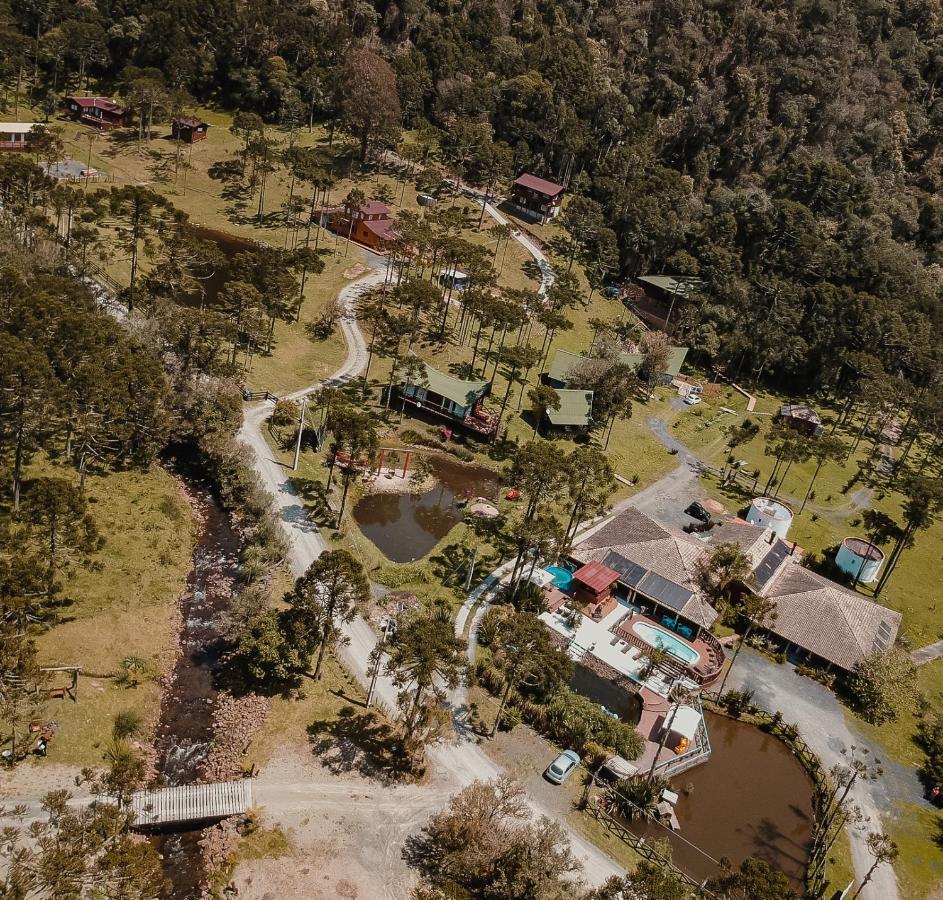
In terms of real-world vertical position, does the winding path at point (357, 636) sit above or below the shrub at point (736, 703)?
below

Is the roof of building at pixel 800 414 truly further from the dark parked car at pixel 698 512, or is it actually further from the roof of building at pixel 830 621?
the roof of building at pixel 830 621

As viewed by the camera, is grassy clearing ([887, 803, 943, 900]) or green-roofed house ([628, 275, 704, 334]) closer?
grassy clearing ([887, 803, 943, 900])

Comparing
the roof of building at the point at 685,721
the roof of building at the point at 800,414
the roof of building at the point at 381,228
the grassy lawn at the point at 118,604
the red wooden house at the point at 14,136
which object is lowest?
the grassy lawn at the point at 118,604

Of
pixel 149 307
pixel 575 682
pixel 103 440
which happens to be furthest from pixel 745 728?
pixel 149 307

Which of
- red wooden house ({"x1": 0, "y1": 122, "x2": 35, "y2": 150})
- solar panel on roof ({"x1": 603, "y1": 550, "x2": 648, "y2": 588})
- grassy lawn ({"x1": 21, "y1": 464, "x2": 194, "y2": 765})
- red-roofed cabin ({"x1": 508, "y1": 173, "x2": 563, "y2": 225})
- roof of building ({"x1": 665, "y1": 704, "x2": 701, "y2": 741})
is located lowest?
grassy lawn ({"x1": 21, "y1": 464, "x2": 194, "y2": 765})

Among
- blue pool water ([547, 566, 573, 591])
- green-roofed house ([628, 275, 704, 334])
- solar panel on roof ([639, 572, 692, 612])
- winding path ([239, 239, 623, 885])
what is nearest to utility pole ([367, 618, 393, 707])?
winding path ([239, 239, 623, 885])

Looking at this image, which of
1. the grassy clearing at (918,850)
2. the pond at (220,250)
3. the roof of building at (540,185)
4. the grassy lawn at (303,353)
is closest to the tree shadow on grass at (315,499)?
the grassy lawn at (303,353)

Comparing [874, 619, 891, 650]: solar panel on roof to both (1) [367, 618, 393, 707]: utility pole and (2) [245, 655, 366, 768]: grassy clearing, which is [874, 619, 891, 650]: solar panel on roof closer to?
(1) [367, 618, 393, 707]: utility pole

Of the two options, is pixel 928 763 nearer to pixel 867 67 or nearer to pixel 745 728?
pixel 745 728
